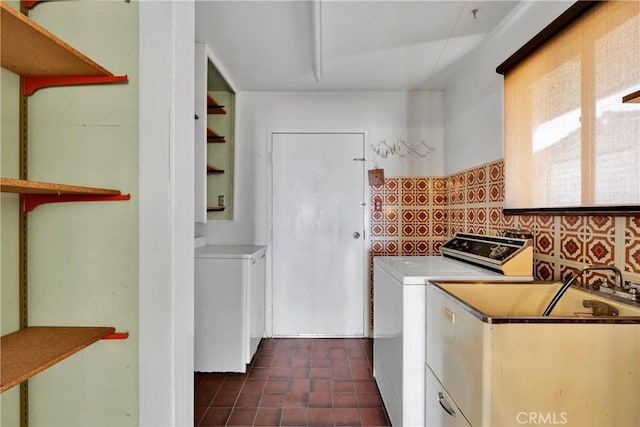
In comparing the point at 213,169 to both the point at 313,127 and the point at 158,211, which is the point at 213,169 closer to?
the point at 313,127

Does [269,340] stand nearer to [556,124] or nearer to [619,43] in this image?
[556,124]

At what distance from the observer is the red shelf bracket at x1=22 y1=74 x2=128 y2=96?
90 cm

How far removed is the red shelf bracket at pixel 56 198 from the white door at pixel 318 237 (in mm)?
2159

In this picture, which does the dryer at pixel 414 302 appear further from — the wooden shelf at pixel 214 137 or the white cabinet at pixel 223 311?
the wooden shelf at pixel 214 137

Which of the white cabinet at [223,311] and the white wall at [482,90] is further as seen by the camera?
the white cabinet at [223,311]

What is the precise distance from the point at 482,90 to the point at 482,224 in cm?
94

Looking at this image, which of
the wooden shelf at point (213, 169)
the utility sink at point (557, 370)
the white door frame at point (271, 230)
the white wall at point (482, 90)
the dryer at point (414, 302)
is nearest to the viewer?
the utility sink at point (557, 370)

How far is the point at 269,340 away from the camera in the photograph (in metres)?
2.99

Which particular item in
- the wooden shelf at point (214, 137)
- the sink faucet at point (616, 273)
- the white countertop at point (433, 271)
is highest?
the wooden shelf at point (214, 137)

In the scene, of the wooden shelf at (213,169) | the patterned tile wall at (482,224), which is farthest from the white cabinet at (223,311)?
the patterned tile wall at (482,224)

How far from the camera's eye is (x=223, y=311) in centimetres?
241

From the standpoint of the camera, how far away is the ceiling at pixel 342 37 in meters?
1.83

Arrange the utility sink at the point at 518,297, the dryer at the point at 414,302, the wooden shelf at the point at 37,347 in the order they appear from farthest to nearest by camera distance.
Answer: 1. the dryer at the point at 414,302
2. the utility sink at the point at 518,297
3. the wooden shelf at the point at 37,347

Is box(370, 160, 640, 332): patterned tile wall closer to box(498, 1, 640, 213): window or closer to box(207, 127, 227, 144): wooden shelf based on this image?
box(498, 1, 640, 213): window
